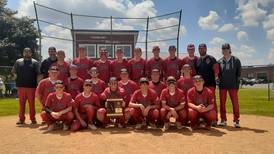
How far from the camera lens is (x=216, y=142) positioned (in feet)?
23.2

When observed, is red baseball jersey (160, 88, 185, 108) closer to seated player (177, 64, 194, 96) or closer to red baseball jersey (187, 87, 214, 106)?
red baseball jersey (187, 87, 214, 106)

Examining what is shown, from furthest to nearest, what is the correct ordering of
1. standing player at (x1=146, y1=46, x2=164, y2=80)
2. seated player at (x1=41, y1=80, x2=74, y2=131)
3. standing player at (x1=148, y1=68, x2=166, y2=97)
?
standing player at (x1=146, y1=46, x2=164, y2=80) → standing player at (x1=148, y1=68, x2=166, y2=97) → seated player at (x1=41, y1=80, x2=74, y2=131)

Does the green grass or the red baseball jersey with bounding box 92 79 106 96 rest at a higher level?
the red baseball jersey with bounding box 92 79 106 96

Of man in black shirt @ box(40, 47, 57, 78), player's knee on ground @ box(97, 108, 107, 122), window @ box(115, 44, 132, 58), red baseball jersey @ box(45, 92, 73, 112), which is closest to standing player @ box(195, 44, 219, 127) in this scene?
player's knee on ground @ box(97, 108, 107, 122)

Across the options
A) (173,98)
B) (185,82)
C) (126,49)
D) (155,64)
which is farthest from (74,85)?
(126,49)

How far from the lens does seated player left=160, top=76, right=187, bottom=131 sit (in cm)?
866

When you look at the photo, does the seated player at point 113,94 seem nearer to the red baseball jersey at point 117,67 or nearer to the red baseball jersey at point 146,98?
the red baseball jersey at point 146,98

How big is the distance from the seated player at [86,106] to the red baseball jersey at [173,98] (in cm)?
166

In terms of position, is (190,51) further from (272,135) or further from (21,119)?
(21,119)

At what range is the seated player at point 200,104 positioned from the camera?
8.61 metres

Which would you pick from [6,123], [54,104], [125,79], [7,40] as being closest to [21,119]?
[6,123]

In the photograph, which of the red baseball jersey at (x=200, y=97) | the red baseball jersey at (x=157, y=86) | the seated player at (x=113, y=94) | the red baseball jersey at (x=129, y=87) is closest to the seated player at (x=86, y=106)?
the seated player at (x=113, y=94)

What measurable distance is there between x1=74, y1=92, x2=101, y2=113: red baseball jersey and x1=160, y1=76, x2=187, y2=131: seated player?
1640 mm

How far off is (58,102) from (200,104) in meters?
3.45
